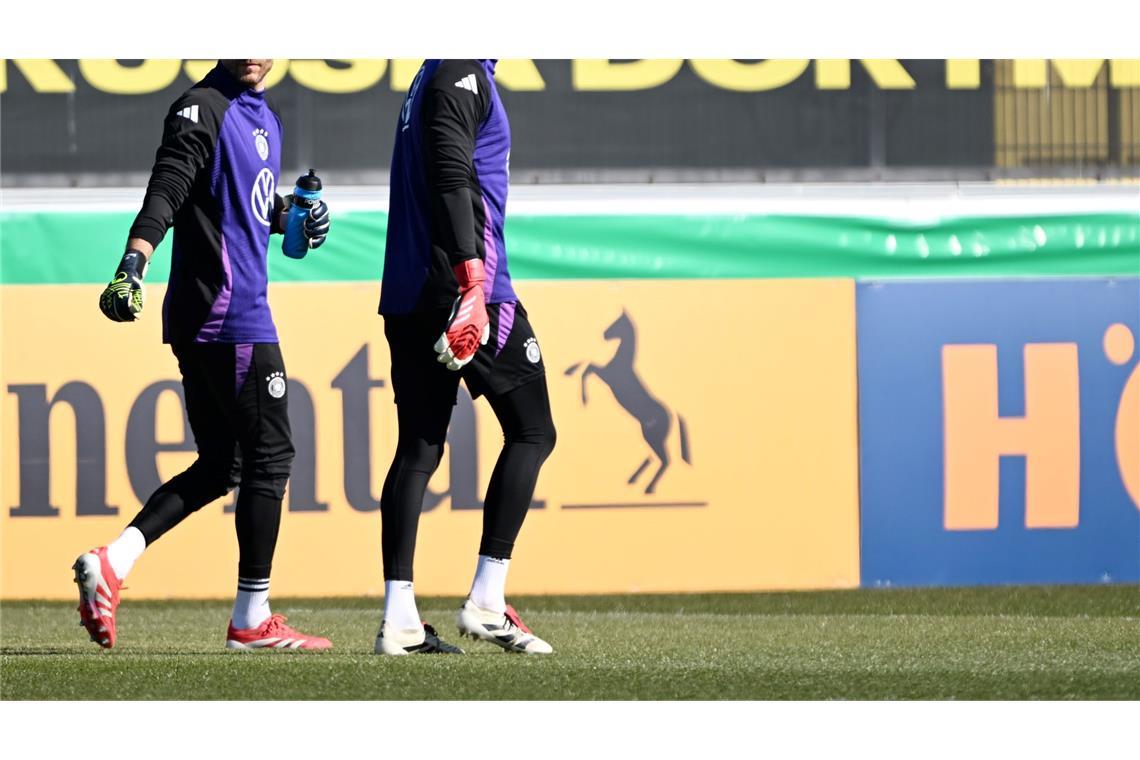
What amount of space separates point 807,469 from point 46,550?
3.79 meters

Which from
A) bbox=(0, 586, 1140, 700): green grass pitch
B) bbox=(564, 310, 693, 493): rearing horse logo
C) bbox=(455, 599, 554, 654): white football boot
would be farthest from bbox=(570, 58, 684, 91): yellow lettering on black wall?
bbox=(455, 599, 554, 654): white football boot

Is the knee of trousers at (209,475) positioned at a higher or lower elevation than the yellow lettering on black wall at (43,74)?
lower

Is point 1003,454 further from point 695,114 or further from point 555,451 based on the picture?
point 695,114

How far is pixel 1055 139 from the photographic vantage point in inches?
353

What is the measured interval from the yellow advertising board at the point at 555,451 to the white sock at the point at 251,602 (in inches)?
141

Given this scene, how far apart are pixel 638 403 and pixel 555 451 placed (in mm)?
483

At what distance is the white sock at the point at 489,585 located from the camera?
434 centimetres

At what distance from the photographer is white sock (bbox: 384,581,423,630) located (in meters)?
4.31

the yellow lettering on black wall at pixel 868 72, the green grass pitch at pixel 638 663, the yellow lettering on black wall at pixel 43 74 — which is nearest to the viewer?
the green grass pitch at pixel 638 663

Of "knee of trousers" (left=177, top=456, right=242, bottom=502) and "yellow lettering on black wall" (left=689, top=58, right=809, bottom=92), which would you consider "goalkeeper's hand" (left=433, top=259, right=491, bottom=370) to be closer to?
"knee of trousers" (left=177, top=456, right=242, bottom=502)

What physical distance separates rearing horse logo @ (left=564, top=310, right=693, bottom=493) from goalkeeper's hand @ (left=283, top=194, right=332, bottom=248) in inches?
146

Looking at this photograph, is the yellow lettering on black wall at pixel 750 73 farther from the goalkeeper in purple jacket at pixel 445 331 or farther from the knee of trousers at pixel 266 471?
the knee of trousers at pixel 266 471

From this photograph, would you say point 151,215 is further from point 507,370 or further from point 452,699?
point 452,699

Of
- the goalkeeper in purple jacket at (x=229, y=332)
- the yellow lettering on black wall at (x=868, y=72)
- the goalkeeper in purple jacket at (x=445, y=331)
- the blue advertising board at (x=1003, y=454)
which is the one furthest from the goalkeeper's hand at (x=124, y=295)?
the yellow lettering on black wall at (x=868, y=72)
